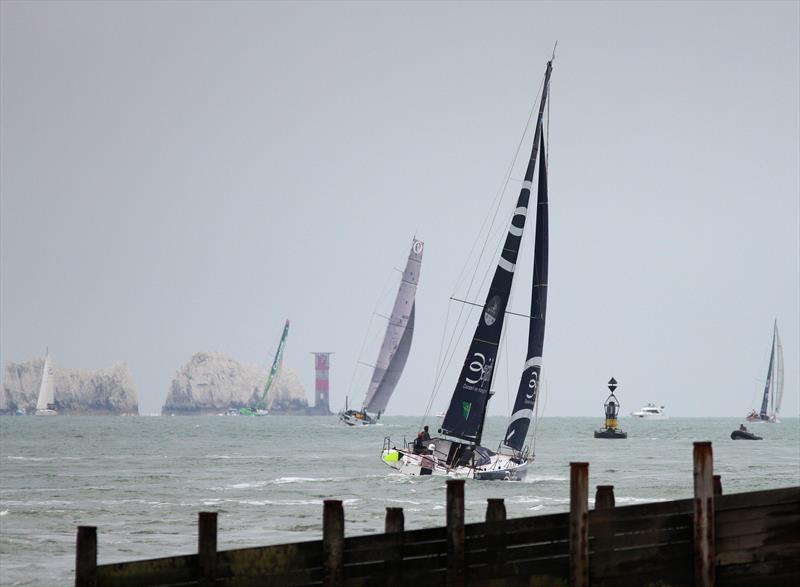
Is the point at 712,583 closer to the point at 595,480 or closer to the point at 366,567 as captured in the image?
the point at 366,567

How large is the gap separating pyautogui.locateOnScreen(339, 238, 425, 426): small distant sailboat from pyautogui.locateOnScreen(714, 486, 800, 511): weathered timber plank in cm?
9508

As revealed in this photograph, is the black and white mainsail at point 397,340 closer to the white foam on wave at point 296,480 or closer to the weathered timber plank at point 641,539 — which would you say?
the white foam on wave at point 296,480

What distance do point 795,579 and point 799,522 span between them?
64cm

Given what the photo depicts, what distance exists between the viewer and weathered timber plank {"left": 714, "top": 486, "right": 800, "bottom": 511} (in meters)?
14.7

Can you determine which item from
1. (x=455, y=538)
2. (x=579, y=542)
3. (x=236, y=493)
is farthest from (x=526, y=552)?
(x=236, y=493)

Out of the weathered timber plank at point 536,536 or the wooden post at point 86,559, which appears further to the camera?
the weathered timber plank at point 536,536

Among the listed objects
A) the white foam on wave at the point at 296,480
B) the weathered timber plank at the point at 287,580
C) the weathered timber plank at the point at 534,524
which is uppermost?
the weathered timber plank at the point at 534,524

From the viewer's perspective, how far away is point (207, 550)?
14.6 m

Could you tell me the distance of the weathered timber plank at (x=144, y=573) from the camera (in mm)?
14539

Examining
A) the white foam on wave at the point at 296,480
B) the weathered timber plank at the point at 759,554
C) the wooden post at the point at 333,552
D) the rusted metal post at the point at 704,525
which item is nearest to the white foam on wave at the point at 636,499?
the white foam on wave at the point at 296,480

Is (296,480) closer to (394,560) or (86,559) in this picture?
(394,560)

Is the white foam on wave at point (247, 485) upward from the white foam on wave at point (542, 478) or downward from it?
downward

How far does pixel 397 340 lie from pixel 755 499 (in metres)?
104

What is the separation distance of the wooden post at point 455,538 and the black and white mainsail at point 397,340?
94898mm
